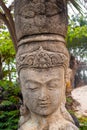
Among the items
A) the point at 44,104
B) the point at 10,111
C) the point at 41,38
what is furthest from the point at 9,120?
the point at 41,38

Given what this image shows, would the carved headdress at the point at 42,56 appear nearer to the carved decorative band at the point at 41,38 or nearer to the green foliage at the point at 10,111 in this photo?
the carved decorative band at the point at 41,38

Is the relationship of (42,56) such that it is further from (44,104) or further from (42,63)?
(44,104)

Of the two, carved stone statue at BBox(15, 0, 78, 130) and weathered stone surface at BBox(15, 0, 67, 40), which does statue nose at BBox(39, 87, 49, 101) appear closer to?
carved stone statue at BBox(15, 0, 78, 130)

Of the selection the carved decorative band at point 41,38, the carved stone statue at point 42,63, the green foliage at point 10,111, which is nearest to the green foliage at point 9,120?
the green foliage at point 10,111

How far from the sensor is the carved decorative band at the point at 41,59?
2.97 meters

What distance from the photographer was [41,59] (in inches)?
117

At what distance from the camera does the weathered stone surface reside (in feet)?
10.0

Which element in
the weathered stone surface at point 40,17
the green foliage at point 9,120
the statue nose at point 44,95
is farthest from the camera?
the green foliage at point 9,120

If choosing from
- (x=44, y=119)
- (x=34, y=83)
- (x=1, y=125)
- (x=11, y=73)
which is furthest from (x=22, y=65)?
(x=11, y=73)

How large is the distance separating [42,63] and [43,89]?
0.91 feet

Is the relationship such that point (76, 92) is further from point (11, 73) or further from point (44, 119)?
point (44, 119)

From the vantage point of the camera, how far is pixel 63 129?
302 centimetres

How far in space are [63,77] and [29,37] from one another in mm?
586

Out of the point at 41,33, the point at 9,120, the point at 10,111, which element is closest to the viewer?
the point at 41,33
